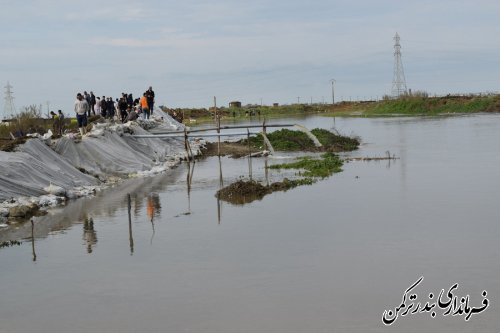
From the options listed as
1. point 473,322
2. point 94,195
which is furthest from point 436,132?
point 473,322

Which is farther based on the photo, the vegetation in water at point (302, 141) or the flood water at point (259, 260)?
the vegetation in water at point (302, 141)

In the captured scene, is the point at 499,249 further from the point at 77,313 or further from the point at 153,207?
the point at 153,207

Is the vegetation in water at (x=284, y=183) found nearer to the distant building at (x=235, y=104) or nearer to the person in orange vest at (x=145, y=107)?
the person in orange vest at (x=145, y=107)

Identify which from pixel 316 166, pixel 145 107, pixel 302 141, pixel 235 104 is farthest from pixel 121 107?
pixel 235 104

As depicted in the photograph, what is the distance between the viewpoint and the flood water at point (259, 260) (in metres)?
8.50

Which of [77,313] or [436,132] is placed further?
[436,132]

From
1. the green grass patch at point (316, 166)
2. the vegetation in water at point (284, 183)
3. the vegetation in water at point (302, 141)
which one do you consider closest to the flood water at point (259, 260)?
the vegetation in water at point (284, 183)

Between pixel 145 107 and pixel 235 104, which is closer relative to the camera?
pixel 145 107

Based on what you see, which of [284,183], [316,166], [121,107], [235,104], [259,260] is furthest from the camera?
[235,104]

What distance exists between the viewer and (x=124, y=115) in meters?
32.7

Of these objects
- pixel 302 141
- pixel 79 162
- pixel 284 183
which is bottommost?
pixel 284 183

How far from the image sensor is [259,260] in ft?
36.3

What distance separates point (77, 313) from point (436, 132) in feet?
114

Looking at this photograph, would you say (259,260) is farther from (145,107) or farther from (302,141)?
(145,107)
